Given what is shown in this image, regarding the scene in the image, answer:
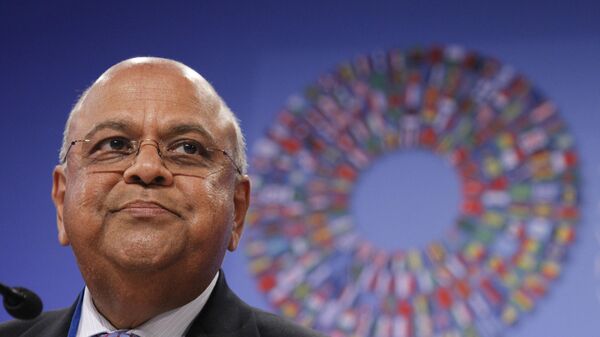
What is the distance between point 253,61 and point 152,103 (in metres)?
1.82

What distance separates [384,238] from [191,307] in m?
1.63

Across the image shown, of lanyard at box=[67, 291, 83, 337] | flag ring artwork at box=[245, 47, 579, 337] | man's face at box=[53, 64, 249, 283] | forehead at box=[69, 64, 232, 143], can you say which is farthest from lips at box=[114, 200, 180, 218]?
flag ring artwork at box=[245, 47, 579, 337]

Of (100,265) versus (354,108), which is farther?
(354,108)

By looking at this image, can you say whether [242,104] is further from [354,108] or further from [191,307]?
[191,307]

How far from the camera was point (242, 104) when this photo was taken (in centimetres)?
302

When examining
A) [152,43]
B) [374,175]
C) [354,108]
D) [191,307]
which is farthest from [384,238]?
[191,307]

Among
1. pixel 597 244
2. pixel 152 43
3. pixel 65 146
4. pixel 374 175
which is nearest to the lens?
pixel 65 146

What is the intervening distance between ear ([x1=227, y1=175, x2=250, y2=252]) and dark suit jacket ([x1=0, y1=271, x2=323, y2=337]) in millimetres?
65

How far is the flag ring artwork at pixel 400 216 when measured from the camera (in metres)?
2.76

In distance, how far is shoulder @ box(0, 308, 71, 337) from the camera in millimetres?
Result: 1393

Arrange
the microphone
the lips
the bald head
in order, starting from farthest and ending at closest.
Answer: the bald head < the lips < the microphone

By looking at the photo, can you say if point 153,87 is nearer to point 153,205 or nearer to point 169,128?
point 169,128

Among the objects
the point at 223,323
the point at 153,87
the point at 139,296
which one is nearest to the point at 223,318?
the point at 223,323

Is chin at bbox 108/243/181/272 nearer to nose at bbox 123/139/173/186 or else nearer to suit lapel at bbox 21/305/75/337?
nose at bbox 123/139/173/186
